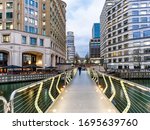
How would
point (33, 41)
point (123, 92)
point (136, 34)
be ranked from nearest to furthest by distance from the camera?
point (123, 92), point (33, 41), point (136, 34)

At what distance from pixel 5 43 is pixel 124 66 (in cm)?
4077

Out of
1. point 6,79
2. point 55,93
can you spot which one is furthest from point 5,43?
point 55,93

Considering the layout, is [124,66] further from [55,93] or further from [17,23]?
[55,93]

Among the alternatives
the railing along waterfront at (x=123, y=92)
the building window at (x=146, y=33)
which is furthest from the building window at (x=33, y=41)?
the railing along waterfront at (x=123, y=92)

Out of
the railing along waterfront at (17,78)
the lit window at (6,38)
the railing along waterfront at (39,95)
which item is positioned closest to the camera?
the railing along waterfront at (39,95)

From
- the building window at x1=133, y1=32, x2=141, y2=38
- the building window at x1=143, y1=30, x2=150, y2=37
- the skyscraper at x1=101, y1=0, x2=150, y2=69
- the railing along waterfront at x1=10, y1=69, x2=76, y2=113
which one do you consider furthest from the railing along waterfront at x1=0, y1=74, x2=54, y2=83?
the building window at x1=143, y1=30, x2=150, y2=37

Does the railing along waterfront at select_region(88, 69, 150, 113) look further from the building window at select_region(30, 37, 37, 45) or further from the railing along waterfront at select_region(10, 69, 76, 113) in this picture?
the building window at select_region(30, 37, 37, 45)

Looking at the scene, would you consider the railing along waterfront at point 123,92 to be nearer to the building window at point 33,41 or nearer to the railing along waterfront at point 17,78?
the railing along waterfront at point 17,78

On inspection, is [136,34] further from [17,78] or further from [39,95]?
[39,95]

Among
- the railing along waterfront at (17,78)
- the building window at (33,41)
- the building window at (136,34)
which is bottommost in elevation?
the railing along waterfront at (17,78)

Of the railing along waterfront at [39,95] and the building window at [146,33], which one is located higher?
the building window at [146,33]

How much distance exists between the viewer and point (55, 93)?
11.7m

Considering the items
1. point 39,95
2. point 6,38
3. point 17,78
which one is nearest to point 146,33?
point 6,38

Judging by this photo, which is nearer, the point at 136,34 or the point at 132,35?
the point at 136,34
